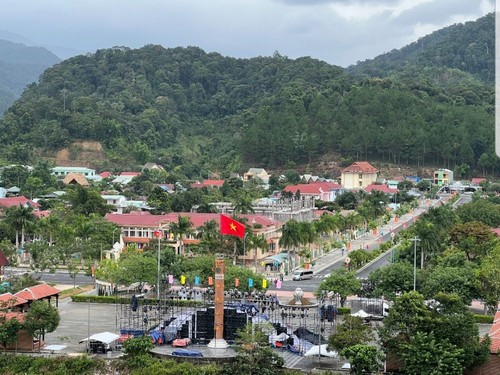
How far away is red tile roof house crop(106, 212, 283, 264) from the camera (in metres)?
51.4

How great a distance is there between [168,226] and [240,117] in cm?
7301

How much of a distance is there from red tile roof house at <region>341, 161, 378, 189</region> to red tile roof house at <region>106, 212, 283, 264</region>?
37241 mm

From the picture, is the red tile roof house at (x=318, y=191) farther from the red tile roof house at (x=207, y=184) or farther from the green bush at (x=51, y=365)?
the green bush at (x=51, y=365)

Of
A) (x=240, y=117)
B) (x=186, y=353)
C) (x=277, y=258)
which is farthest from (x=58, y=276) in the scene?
(x=240, y=117)

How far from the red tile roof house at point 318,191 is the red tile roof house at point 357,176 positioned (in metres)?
9.47

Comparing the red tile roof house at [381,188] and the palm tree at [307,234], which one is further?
the red tile roof house at [381,188]

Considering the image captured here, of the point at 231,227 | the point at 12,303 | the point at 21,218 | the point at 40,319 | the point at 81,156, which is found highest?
the point at 81,156

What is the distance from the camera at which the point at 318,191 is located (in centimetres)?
7800

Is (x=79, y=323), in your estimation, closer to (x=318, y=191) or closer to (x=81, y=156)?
(x=318, y=191)

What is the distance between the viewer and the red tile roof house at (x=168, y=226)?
51.4 m

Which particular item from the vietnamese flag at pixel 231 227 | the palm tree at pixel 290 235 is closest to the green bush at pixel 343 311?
the vietnamese flag at pixel 231 227

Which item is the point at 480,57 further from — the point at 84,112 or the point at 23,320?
the point at 23,320

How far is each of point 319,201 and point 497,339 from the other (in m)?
45.2

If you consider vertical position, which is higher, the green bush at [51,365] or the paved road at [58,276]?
the paved road at [58,276]
